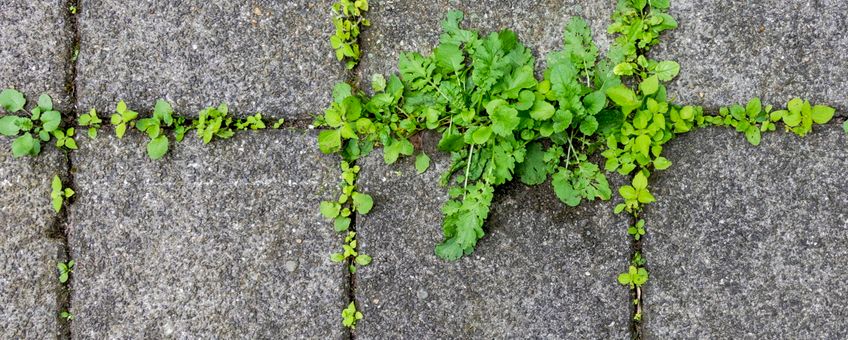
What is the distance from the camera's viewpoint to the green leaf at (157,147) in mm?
2105

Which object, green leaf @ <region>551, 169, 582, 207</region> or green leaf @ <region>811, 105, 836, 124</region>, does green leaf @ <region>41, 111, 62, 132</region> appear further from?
green leaf @ <region>811, 105, 836, 124</region>

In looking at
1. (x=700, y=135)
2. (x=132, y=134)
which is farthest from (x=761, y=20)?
(x=132, y=134)

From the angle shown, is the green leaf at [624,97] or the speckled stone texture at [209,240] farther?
the speckled stone texture at [209,240]

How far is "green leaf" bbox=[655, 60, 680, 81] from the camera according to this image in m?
2.09

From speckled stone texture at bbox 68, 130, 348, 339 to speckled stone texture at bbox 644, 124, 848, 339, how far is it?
1123 mm

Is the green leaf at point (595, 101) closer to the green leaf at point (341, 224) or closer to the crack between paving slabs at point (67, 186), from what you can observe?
the green leaf at point (341, 224)

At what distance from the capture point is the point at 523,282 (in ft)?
7.01

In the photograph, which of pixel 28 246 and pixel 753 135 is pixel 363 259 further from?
pixel 753 135

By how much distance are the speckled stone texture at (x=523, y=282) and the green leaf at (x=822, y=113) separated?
683 millimetres

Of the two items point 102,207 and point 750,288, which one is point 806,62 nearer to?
point 750,288

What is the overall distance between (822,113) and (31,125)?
2543 mm

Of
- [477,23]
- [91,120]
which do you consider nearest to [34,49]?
[91,120]

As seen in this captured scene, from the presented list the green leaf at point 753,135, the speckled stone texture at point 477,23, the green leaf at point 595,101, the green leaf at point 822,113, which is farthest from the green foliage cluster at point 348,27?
the green leaf at point 822,113

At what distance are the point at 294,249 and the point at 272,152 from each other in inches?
13.0
